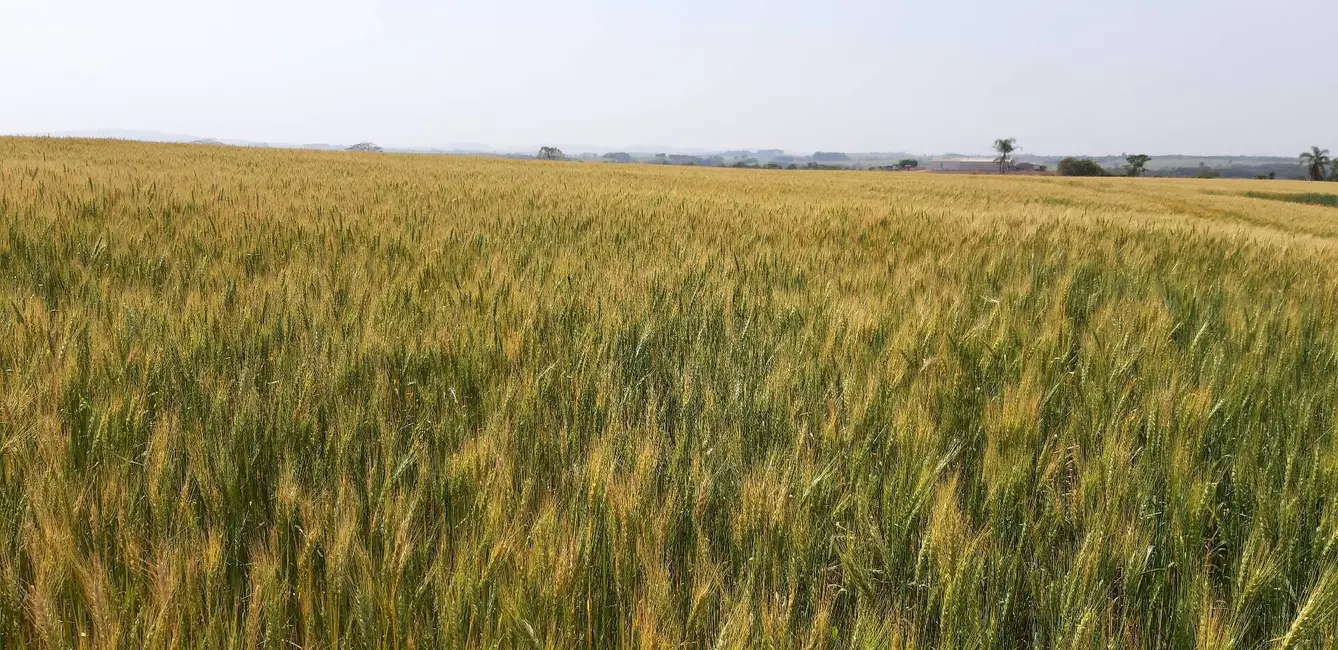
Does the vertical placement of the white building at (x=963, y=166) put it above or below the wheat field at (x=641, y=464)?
above

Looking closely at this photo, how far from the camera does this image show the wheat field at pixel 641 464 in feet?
2.72

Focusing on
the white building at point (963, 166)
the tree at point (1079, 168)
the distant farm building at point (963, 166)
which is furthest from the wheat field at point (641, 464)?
the distant farm building at point (963, 166)

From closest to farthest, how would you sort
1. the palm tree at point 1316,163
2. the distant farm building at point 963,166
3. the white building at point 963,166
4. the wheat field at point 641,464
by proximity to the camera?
the wheat field at point 641,464 → the palm tree at point 1316,163 → the white building at point 963,166 → the distant farm building at point 963,166

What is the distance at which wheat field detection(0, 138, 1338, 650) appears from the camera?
830 millimetres

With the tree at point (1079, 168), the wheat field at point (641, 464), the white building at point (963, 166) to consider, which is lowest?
the wheat field at point (641, 464)

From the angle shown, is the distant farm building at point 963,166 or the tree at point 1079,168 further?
the distant farm building at point 963,166

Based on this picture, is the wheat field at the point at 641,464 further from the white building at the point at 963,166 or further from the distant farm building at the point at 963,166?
the distant farm building at the point at 963,166

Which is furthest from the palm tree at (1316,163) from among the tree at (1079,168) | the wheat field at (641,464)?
the wheat field at (641,464)

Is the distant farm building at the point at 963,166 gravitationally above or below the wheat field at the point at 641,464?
above

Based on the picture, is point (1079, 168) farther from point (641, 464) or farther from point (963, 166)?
point (641, 464)

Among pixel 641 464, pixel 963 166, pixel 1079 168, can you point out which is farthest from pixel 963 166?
pixel 641 464

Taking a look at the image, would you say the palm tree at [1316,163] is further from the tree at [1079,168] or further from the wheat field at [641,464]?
the wheat field at [641,464]

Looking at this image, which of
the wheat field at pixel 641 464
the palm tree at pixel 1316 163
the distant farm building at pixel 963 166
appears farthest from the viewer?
the distant farm building at pixel 963 166

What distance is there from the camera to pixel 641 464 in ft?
3.61
